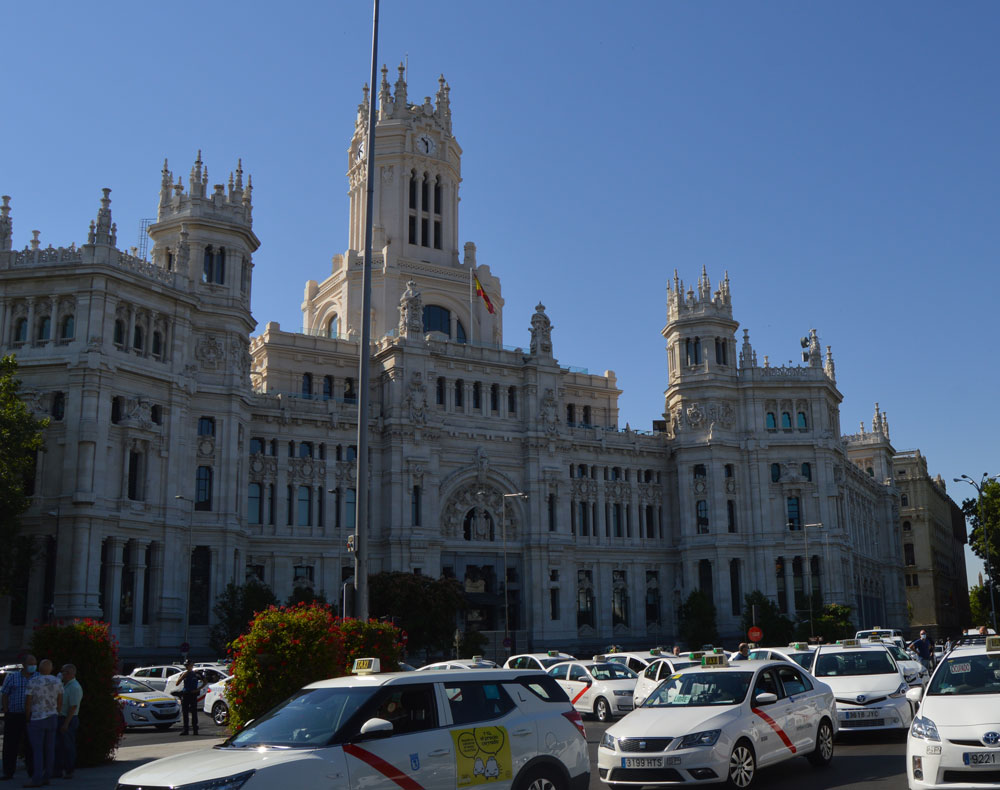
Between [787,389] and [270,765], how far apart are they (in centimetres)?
7717

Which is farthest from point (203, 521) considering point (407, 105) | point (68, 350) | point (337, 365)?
point (407, 105)

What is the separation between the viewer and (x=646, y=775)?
51.0 ft

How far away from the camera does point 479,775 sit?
41.0 ft

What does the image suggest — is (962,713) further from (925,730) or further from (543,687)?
(543,687)

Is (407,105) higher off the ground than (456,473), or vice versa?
(407,105)

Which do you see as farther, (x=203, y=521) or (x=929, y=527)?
(x=929, y=527)

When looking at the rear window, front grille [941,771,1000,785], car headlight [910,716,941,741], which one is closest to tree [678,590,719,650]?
car headlight [910,716,941,741]

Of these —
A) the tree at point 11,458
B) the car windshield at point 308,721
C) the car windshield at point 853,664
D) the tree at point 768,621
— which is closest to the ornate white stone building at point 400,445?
the tree at point 11,458

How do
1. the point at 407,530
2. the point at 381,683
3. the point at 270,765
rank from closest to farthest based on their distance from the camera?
the point at 270,765, the point at 381,683, the point at 407,530

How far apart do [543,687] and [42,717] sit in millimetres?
9980

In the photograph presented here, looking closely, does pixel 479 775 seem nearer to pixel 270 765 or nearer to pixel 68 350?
pixel 270 765

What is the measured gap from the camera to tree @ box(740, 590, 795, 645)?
72.1 meters

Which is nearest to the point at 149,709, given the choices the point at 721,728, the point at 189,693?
the point at 189,693

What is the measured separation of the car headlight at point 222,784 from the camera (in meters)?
10.4
